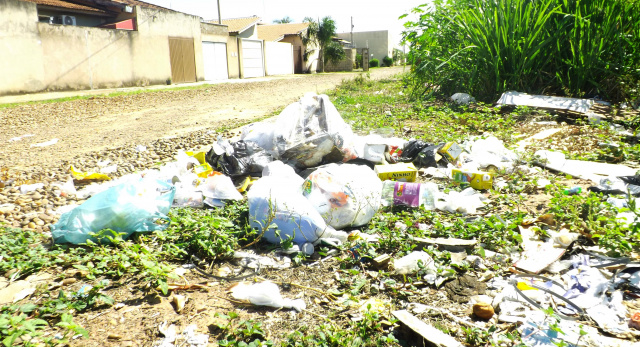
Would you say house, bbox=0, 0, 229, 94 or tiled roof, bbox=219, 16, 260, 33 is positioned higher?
tiled roof, bbox=219, 16, 260, 33

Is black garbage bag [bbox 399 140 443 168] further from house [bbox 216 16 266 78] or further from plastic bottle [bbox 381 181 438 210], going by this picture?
house [bbox 216 16 266 78]

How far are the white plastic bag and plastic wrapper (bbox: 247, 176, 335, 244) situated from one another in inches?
18.6

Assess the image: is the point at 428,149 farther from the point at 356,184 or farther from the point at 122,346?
the point at 122,346

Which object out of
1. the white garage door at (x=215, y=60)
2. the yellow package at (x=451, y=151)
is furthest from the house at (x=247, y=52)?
the yellow package at (x=451, y=151)

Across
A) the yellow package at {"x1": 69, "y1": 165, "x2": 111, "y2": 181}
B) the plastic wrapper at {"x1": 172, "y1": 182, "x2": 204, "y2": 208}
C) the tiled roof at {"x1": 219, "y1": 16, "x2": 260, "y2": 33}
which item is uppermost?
→ the tiled roof at {"x1": 219, "y1": 16, "x2": 260, "y2": 33}

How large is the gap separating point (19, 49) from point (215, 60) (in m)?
8.96

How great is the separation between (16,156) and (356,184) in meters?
3.91

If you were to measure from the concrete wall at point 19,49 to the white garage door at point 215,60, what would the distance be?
24.9 ft

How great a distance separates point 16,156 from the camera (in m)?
4.57

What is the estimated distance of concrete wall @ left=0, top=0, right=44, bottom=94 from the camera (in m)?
11.0

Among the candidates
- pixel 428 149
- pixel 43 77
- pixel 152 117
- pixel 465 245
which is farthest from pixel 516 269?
pixel 43 77

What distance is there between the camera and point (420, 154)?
3814 mm

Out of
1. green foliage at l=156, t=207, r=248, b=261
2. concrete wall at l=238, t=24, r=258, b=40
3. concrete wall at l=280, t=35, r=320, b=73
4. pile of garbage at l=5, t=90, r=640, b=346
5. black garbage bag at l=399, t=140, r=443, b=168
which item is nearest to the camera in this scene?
pile of garbage at l=5, t=90, r=640, b=346

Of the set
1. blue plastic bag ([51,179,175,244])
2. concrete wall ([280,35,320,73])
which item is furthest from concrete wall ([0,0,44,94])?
concrete wall ([280,35,320,73])
